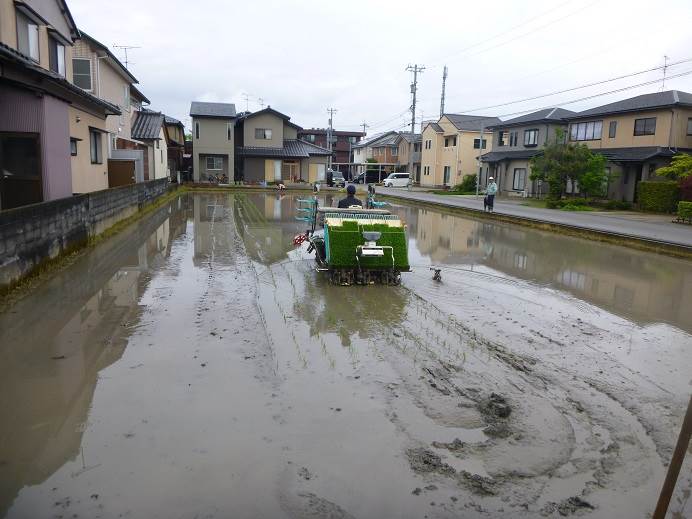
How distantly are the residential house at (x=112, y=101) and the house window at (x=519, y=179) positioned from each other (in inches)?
1002

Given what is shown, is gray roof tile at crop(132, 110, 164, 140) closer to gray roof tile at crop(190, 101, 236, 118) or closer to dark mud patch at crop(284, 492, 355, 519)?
gray roof tile at crop(190, 101, 236, 118)

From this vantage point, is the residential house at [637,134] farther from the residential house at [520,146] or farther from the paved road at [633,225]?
the paved road at [633,225]

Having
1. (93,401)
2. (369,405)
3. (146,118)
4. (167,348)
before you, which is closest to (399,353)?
(369,405)

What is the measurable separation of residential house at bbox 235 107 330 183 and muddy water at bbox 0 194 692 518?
3961 centimetres

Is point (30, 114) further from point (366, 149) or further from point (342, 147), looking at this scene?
point (342, 147)

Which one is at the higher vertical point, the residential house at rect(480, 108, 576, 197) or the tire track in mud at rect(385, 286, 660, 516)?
the residential house at rect(480, 108, 576, 197)

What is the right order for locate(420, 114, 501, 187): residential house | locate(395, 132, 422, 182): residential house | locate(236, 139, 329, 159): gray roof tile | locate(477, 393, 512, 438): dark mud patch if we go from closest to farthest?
locate(477, 393, 512, 438): dark mud patch → locate(236, 139, 329, 159): gray roof tile → locate(420, 114, 501, 187): residential house → locate(395, 132, 422, 182): residential house

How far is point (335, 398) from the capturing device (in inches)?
205

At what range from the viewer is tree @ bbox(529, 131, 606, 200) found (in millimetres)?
29938

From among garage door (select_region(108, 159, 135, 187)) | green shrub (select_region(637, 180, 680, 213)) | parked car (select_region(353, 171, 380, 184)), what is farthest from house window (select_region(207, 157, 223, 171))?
green shrub (select_region(637, 180, 680, 213))

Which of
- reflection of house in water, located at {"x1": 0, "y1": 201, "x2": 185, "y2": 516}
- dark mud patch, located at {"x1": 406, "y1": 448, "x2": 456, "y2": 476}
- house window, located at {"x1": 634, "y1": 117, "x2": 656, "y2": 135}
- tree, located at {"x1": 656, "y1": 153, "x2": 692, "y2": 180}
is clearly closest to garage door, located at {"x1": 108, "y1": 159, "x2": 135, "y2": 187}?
reflection of house in water, located at {"x1": 0, "y1": 201, "x2": 185, "y2": 516}

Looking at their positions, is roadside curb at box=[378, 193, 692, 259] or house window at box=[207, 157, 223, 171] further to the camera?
house window at box=[207, 157, 223, 171]

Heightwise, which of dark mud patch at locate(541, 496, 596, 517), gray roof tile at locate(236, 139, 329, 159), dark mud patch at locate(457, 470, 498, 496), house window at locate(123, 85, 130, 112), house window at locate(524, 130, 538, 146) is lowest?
dark mud patch at locate(541, 496, 596, 517)

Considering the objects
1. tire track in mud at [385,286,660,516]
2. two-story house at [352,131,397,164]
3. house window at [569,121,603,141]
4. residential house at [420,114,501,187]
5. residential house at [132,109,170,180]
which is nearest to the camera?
tire track in mud at [385,286,660,516]
